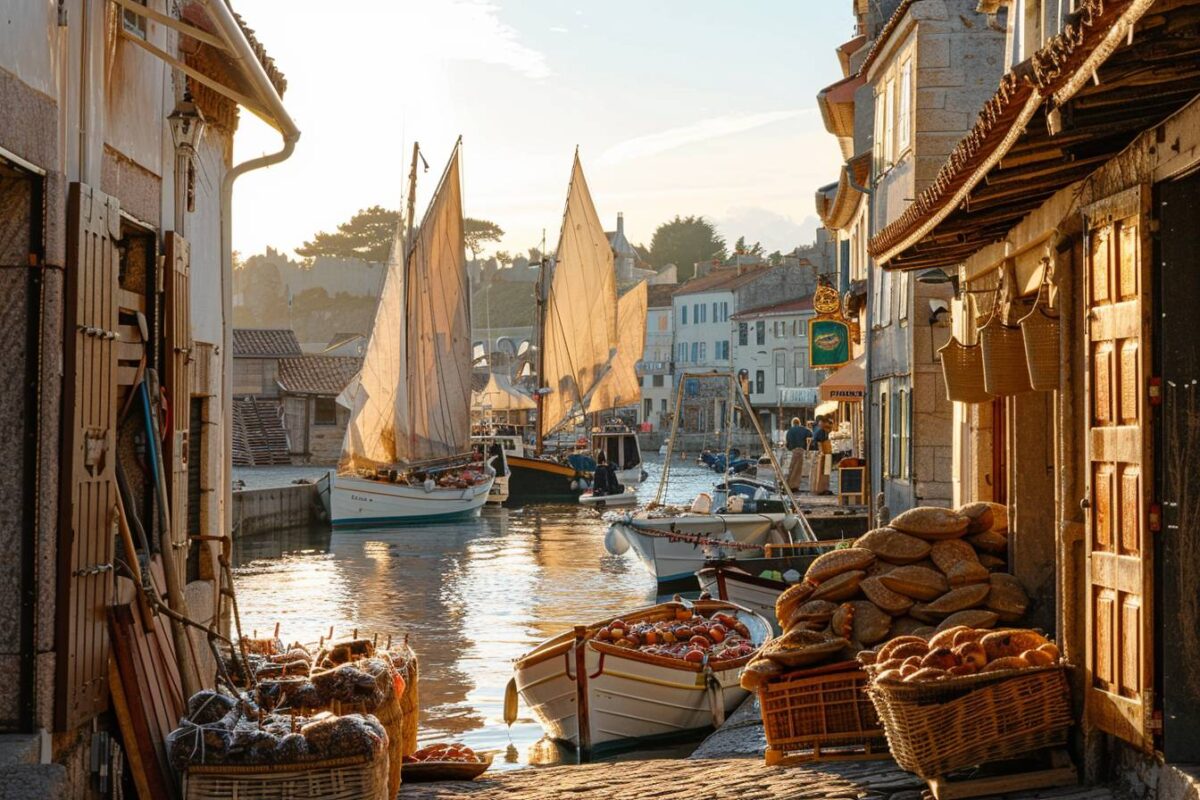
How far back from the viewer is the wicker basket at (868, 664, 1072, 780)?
330 inches

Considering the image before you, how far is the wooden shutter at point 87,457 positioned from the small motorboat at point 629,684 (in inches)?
286

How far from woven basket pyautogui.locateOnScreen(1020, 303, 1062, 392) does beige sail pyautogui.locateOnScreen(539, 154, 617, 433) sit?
46650 mm

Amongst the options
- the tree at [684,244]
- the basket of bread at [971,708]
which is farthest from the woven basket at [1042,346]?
the tree at [684,244]

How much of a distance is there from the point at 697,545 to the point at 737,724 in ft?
Answer: 45.9

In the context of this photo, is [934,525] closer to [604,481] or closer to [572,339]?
[604,481]

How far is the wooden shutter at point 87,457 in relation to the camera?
24.6 feet

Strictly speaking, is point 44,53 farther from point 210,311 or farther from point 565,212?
point 565,212

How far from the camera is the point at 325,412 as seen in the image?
6800 cm

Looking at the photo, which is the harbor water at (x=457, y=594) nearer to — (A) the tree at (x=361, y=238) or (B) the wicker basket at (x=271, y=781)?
(B) the wicker basket at (x=271, y=781)

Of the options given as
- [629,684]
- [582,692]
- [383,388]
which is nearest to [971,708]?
[629,684]

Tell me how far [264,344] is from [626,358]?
1773 centimetres

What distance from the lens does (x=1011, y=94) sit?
7.67m

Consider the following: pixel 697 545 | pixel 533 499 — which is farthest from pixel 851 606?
pixel 533 499

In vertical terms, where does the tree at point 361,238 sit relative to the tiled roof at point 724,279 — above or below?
above
